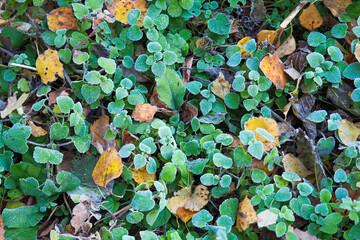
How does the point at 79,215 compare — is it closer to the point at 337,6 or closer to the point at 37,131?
the point at 37,131

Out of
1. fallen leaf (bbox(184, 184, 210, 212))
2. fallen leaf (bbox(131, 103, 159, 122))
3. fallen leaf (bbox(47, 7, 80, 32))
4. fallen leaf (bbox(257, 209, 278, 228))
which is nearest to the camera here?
fallen leaf (bbox(257, 209, 278, 228))

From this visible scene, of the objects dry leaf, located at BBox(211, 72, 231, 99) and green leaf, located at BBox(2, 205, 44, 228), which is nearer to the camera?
green leaf, located at BBox(2, 205, 44, 228)

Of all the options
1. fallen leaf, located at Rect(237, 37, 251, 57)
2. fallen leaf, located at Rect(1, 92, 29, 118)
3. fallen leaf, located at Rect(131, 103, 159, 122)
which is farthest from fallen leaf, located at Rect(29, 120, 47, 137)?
fallen leaf, located at Rect(237, 37, 251, 57)

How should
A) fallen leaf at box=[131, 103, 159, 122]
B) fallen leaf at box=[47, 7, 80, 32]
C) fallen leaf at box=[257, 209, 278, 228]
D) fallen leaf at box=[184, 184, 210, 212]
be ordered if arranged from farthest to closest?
fallen leaf at box=[47, 7, 80, 32]
fallen leaf at box=[131, 103, 159, 122]
fallen leaf at box=[184, 184, 210, 212]
fallen leaf at box=[257, 209, 278, 228]

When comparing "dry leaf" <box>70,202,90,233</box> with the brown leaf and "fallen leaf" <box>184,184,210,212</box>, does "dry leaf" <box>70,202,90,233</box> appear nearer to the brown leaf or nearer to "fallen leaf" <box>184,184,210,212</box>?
"fallen leaf" <box>184,184,210,212</box>

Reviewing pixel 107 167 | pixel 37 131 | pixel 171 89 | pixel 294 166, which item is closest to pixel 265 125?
pixel 294 166

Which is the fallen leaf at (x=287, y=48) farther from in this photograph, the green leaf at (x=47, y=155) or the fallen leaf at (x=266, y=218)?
the green leaf at (x=47, y=155)
